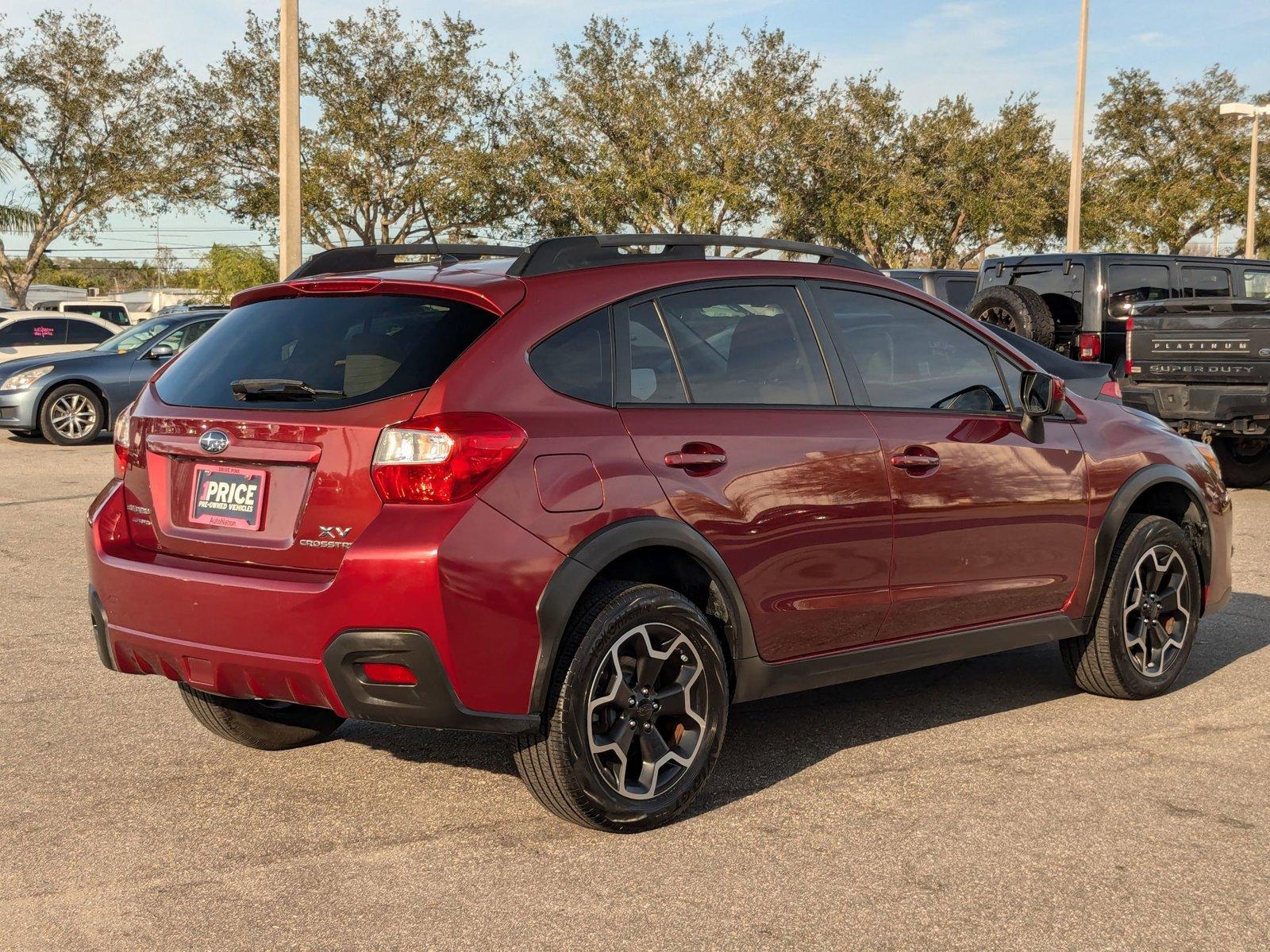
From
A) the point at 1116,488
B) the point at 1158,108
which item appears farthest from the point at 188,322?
the point at 1158,108

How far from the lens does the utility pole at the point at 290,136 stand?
1529cm

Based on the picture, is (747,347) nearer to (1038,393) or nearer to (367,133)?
(1038,393)

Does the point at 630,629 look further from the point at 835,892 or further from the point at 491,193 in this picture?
the point at 491,193

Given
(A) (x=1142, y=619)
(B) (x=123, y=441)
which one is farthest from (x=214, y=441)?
(A) (x=1142, y=619)

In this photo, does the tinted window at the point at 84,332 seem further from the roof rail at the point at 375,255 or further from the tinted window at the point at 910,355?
the tinted window at the point at 910,355

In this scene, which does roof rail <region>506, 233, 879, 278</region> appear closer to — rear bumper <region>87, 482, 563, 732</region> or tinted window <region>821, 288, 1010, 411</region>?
tinted window <region>821, 288, 1010, 411</region>

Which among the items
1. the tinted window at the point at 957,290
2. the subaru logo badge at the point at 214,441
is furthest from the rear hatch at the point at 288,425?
the tinted window at the point at 957,290

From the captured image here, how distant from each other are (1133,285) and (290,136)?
29.2 ft

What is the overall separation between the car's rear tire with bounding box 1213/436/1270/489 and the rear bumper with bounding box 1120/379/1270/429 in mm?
1292

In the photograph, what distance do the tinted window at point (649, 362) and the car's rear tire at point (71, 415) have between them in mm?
14262

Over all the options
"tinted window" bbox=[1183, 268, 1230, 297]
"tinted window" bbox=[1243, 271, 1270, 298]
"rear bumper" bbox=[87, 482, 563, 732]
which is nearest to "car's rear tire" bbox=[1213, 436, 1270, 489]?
"tinted window" bbox=[1183, 268, 1230, 297]

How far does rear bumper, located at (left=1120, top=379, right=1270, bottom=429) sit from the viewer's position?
11.8 metres

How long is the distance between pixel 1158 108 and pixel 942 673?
148ft

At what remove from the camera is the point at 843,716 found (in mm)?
5512
